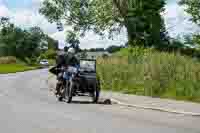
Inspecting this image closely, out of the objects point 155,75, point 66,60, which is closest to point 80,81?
point 66,60

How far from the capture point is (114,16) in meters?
50.1

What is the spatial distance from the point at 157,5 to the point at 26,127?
45431 mm

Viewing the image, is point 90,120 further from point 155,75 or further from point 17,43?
point 17,43

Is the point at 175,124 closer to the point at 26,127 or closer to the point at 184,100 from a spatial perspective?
the point at 26,127

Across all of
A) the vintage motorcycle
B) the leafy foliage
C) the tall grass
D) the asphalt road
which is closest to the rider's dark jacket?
the vintage motorcycle

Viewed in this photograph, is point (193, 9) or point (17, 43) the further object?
point (17, 43)

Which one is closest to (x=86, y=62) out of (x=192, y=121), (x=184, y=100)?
(x=184, y=100)

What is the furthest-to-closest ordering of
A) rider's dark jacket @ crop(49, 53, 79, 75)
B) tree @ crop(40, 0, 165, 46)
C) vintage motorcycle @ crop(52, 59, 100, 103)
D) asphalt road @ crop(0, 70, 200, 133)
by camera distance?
tree @ crop(40, 0, 165, 46) < rider's dark jacket @ crop(49, 53, 79, 75) < vintage motorcycle @ crop(52, 59, 100, 103) < asphalt road @ crop(0, 70, 200, 133)

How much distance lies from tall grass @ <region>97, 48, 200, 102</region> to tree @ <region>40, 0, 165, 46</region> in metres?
21.7

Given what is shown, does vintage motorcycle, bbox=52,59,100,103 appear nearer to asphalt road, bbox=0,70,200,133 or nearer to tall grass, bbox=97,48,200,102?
asphalt road, bbox=0,70,200,133

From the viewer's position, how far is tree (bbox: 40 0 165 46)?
5031cm

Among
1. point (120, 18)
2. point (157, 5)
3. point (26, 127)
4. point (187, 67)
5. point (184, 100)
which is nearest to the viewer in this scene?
point (26, 127)

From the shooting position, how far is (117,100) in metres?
19.1

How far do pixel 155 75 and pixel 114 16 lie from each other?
27417 mm
